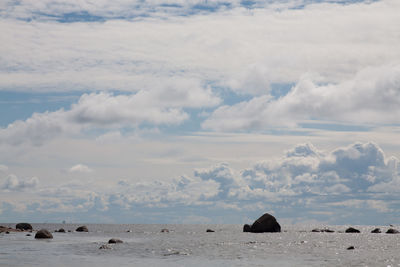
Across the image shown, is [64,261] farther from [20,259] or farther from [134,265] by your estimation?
[134,265]

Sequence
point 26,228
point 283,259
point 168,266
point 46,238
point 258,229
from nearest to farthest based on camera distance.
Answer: point 168,266, point 283,259, point 46,238, point 258,229, point 26,228

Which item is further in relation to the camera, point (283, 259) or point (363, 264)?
point (283, 259)

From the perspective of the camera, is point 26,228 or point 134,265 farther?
point 26,228

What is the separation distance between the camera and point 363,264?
45.8 metres

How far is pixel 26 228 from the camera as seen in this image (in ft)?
445

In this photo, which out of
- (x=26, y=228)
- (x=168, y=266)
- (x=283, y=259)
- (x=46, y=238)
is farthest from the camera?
(x=26, y=228)

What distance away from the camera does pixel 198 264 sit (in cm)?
4466

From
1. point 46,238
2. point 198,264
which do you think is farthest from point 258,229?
point 198,264

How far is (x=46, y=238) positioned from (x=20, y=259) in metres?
43.7

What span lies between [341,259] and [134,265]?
68.2ft

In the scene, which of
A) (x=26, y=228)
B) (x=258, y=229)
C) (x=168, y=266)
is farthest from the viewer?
(x=26, y=228)

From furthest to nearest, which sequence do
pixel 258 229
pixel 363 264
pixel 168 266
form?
pixel 258 229, pixel 363 264, pixel 168 266

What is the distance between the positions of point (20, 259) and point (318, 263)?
27264 millimetres

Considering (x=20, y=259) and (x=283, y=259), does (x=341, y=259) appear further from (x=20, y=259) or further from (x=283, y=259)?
(x=20, y=259)
